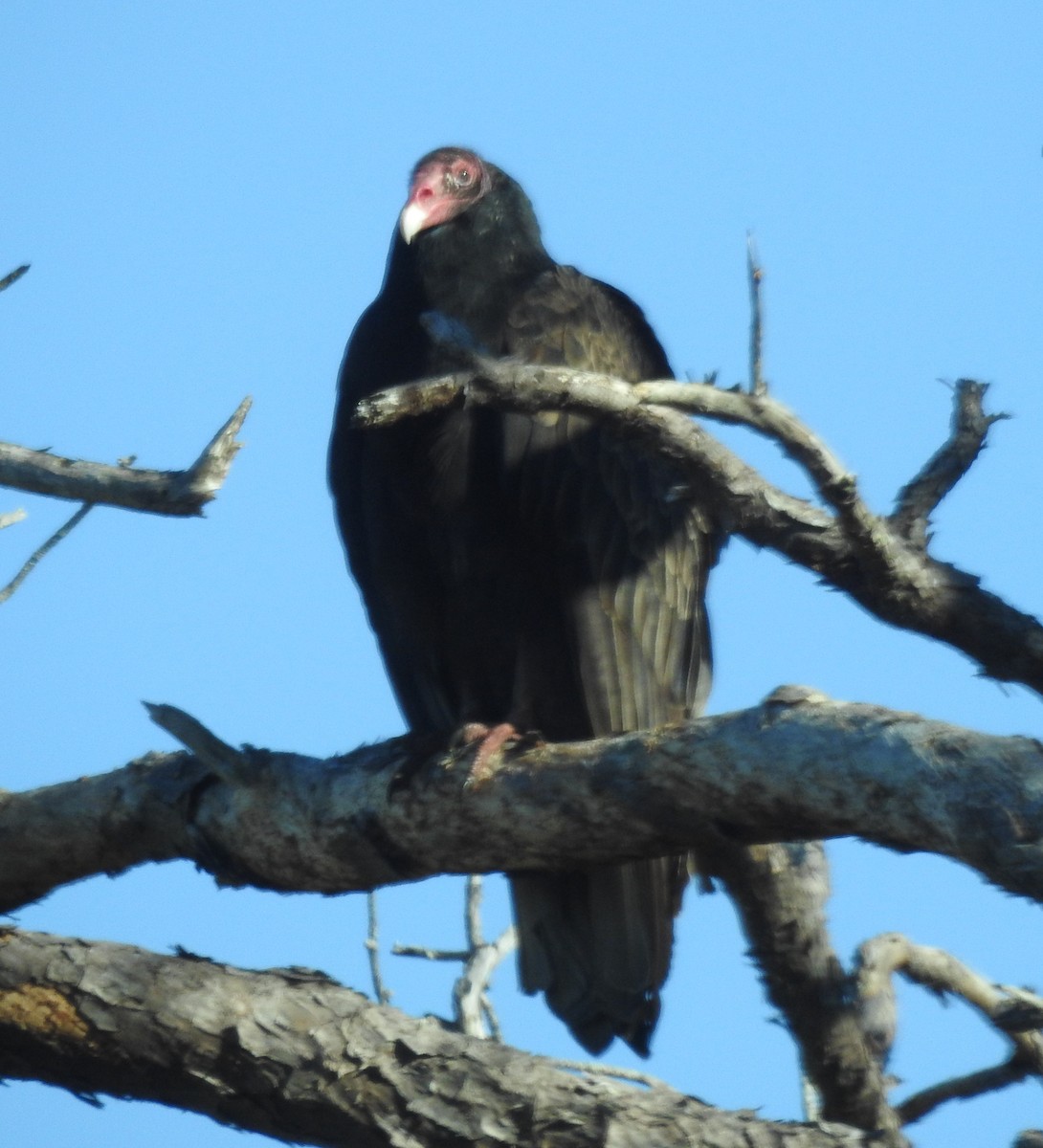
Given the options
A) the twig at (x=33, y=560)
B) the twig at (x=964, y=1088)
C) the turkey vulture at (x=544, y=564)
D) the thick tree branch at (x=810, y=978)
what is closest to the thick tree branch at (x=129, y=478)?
the twig at (x=33, y=560)

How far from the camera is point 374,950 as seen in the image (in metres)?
3.57

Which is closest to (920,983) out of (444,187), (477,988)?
(477,988)

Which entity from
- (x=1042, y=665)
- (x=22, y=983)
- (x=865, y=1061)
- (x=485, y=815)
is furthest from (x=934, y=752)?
(x=22, y=983)

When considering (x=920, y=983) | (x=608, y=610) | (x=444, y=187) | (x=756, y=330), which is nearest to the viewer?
(x=756, y=330)

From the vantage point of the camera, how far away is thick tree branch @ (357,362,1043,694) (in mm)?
2279

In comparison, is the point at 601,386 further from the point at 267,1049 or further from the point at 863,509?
the point at 267,1049

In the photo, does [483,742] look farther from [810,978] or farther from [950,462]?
[950,462]

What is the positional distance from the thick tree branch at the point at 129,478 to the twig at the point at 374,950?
1.24 m

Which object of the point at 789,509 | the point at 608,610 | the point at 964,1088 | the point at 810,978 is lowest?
the point at 964,1088

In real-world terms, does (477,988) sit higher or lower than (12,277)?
lower

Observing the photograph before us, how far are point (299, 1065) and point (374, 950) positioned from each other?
89cm

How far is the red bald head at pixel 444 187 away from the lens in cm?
414

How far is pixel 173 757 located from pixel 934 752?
175 centimetres

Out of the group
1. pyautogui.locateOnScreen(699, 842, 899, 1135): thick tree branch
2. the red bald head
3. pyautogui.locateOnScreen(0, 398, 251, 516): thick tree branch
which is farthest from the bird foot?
the red bald head
